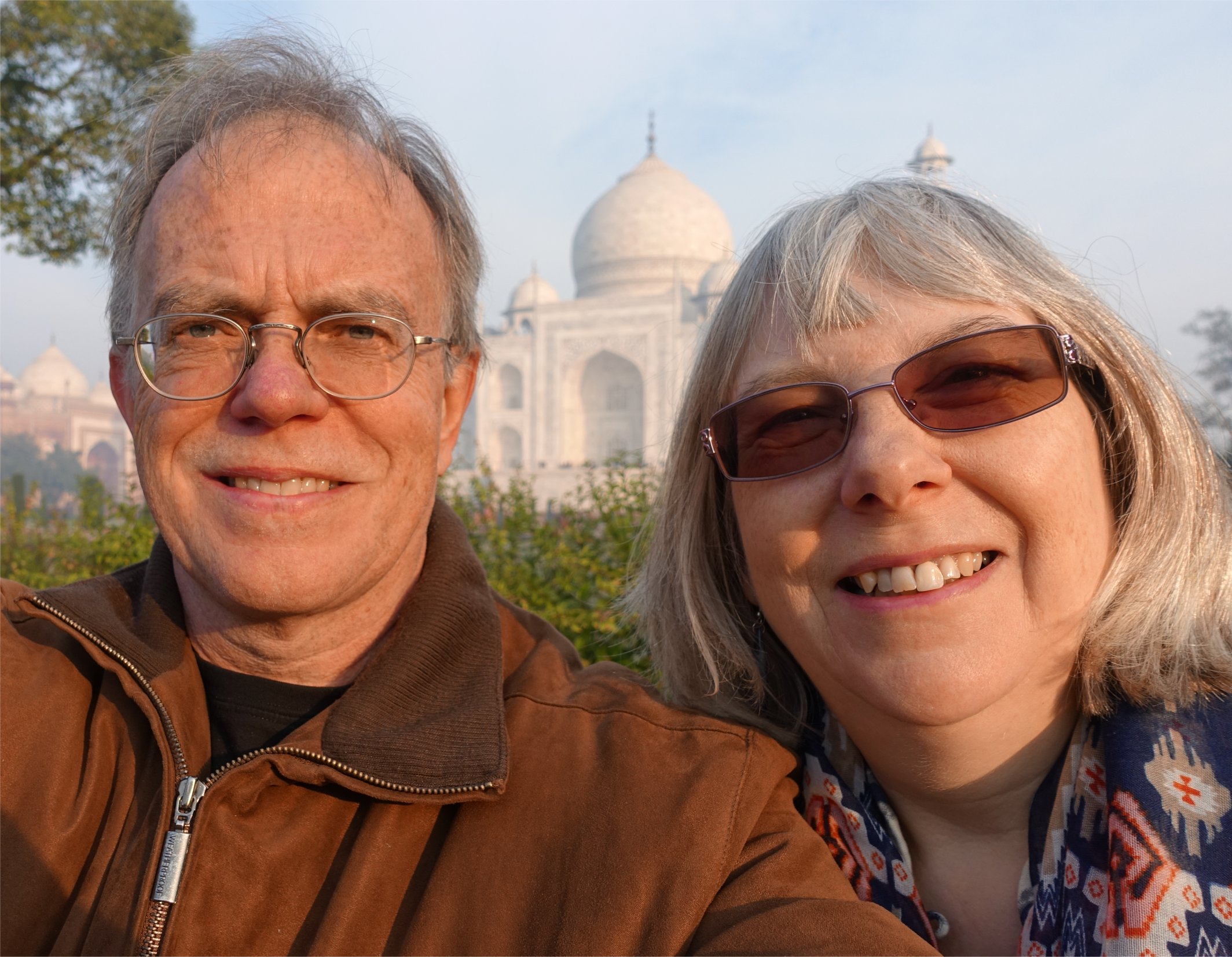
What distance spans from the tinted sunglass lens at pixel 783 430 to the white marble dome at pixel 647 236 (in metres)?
28.2

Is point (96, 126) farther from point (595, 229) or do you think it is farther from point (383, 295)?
point (595, 229)

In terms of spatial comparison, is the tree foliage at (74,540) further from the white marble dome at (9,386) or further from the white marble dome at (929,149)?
the white marble dome at (9,386)

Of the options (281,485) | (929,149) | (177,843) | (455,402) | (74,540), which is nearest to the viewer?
(177,843)

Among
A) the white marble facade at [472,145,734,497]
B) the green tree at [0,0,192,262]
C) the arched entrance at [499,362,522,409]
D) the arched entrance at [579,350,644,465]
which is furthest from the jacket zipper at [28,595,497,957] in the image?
the arched entrance at [499,362,522,409]

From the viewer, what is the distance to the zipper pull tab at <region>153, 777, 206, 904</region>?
1.30 m

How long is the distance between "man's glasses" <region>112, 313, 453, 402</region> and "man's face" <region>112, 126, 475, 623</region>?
0.02 metres

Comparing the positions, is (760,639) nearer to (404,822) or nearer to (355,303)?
(404,822)

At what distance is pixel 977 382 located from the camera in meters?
1.41

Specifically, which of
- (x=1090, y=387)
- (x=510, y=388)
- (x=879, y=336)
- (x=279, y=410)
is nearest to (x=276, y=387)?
(x=279, y=410)

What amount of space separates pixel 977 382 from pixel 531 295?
30.9 metres

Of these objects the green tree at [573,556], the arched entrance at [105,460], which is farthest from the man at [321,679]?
the arched entrance at [105,460]

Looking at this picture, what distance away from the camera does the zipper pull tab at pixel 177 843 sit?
4.26 ft

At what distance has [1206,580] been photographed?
60.3 inches

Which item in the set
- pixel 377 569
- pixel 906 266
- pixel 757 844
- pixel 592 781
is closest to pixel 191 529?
pixel 377 569
